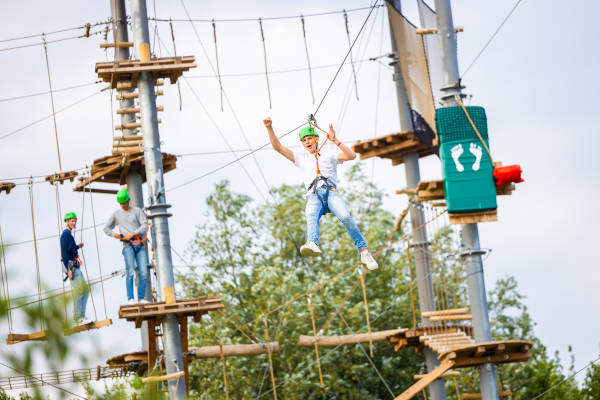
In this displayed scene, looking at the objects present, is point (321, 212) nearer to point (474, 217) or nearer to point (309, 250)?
point (309, 250)

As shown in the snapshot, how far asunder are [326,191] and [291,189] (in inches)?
891

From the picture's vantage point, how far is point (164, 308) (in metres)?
14.5

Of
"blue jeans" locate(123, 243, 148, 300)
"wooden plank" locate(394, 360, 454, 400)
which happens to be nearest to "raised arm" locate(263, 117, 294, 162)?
"blue jeans" locate(123, 243, 148, 300)

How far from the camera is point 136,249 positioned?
14.2m

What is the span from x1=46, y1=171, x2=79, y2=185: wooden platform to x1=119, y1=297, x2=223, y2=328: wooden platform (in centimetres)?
341

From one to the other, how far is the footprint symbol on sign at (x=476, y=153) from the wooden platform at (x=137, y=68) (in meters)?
4.02

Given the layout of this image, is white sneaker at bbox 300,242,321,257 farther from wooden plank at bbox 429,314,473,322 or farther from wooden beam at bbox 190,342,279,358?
wooden beam at bbox 190,342,279,358

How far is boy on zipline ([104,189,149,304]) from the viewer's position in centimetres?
1412

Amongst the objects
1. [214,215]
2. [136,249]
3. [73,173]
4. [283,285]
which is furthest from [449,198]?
[214,215]

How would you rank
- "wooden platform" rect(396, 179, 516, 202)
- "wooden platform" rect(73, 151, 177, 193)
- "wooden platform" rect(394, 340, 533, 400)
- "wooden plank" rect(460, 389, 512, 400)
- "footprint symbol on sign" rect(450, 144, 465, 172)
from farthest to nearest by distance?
"wooden platform" rect(73, 151, 177, 193), "wooden plank" rect(460, 389, 512, 400), "wooden platform" rect(396, 179, 516, 202), "footprint symbol on sign" rect(450, 144, 465, 172), "wooden platform" rect(394, 340, 533, 400)

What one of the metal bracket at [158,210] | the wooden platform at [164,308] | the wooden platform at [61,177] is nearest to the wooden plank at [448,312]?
the wooden platform at [164,308]

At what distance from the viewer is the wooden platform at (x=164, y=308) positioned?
14.3 m

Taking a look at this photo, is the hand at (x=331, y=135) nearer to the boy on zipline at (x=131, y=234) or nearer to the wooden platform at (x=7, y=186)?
the boy on zipline at (x=131, y=234)

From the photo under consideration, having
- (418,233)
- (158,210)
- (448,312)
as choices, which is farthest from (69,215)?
(418,233)
